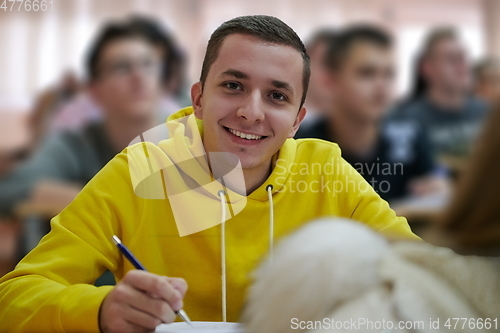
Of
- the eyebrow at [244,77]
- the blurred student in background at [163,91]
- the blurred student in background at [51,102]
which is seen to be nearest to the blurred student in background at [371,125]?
the eyebrow at [244,77]

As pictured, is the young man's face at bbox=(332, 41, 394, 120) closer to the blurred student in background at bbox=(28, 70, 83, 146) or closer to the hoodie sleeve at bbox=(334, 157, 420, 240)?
the hoodie sleeve at bbox=(334, 157, 420, 240)

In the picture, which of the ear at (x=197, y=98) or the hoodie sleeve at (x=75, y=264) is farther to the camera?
the ear at (x=197, y=98)

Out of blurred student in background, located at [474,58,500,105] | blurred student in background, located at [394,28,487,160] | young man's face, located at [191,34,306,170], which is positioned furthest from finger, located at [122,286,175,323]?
blurred student in background, located at [474,58,500,105]

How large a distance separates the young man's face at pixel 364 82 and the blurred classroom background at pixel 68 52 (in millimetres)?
102

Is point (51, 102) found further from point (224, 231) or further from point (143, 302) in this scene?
point (143, 302)

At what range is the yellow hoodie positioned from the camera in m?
0.65

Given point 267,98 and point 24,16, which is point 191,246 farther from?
point 24,16

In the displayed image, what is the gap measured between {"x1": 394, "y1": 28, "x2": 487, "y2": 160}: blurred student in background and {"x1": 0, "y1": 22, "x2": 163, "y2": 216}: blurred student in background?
0.69m

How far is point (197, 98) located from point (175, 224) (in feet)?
0.52

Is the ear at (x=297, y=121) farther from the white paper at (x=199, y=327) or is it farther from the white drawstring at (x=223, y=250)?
the white paper at (x=199, y=327)

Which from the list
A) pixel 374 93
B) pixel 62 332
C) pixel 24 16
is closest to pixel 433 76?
pixel 374 93

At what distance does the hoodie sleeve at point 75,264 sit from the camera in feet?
2.02

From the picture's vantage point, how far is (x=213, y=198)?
0.73 m

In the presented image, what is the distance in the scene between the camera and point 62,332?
0.62 meters
